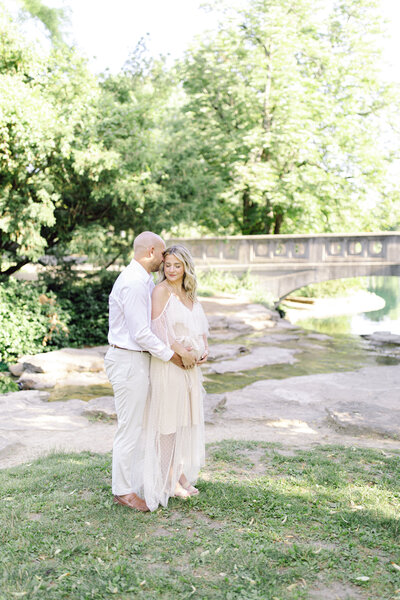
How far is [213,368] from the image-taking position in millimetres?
11500

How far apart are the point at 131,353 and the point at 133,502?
1125 millimetres

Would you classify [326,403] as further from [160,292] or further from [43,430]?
[160,292]

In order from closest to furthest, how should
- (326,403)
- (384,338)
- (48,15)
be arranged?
(326,403) < (48,15) < (384,338)

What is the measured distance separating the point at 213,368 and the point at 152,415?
24.3 feet

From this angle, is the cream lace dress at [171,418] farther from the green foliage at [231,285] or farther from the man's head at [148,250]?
the green foliage at [231,285]

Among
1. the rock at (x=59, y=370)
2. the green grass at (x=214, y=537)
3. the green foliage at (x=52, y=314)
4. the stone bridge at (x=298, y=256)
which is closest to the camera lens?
the green grass at (x=214, y=537)

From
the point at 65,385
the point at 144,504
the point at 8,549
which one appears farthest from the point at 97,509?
the point at 65,385

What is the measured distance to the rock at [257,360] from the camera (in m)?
11.5

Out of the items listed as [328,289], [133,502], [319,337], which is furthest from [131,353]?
[328,289]

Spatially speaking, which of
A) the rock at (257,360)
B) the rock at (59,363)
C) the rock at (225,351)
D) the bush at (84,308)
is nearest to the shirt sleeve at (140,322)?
the rock at (59,363)

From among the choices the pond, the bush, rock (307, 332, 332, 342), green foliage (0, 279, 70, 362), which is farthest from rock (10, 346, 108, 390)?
the pond

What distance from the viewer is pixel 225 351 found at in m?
12.9

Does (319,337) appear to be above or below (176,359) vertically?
below

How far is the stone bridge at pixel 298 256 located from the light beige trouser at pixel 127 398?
1704 cm
